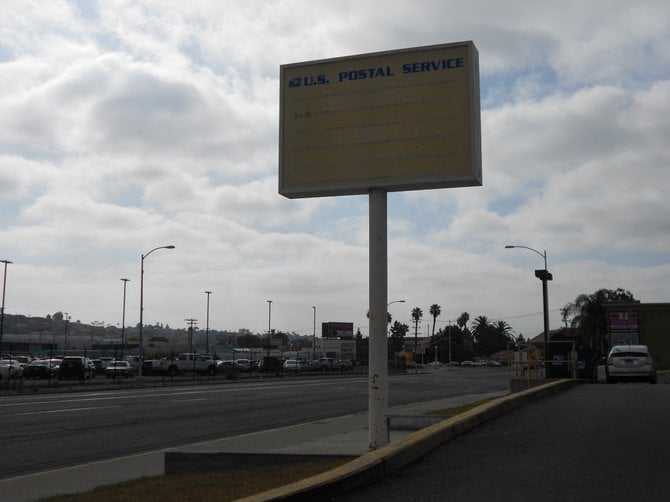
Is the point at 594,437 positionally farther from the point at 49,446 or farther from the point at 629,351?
the point at 629,351

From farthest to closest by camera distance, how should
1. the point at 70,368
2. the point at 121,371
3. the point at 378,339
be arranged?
the point at 121,371
the point at 70,368
the point at 378,339

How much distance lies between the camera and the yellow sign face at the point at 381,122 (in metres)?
10.2

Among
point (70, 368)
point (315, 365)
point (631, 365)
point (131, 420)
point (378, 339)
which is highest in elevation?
point (378, 339)

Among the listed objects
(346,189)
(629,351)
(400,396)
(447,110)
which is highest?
(447,110)

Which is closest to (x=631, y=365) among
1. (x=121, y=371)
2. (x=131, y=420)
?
(x=131, y=420)

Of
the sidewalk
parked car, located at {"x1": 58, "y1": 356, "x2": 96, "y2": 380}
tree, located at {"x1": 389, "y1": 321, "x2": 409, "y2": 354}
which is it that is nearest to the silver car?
the sidewalk

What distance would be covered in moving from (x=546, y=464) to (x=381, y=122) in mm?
5088

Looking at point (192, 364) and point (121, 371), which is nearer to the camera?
point (121, 371)

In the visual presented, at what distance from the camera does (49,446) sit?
1418 cm

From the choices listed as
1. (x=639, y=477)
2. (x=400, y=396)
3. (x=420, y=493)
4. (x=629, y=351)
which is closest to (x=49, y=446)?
(x=420, y=493)

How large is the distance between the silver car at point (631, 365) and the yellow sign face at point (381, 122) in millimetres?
21547

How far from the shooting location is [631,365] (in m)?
29.0

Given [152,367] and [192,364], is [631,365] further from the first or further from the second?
[152,367]

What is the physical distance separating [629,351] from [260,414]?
1613 centimetres
